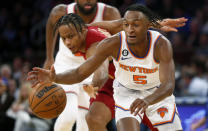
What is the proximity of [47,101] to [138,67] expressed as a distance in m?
1.15

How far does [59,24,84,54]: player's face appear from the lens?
468 centimetres

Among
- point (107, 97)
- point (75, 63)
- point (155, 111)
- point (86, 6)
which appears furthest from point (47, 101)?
point (86, 6)

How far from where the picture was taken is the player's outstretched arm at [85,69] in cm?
420

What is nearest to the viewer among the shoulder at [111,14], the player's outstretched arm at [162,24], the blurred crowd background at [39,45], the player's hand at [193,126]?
the player's outstretched arm at [162,24]

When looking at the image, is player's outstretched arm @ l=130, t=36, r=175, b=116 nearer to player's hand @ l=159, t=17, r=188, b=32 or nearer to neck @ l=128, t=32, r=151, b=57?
neck @ l=128, t=32, r=151, b=57

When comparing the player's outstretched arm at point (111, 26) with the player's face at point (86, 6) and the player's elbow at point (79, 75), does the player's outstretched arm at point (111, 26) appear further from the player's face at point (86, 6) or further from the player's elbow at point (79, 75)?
the player's elbow at point (79, 75)

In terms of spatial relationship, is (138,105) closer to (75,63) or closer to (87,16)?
(75,63)

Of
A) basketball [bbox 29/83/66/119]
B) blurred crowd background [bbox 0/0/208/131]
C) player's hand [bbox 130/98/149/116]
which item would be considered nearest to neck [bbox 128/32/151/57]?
player's hand [bbox 130/98/149/116]

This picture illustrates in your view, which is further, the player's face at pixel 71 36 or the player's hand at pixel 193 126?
the player's hand at pixel 193 126

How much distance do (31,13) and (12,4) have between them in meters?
1.16

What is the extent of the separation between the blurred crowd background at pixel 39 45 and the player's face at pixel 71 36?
3.89 m

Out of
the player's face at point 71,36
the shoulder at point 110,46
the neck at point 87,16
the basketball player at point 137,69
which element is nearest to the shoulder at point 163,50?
the basketball player at point 137,69

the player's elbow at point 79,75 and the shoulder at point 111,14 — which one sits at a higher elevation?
the shoulder at point 111,14

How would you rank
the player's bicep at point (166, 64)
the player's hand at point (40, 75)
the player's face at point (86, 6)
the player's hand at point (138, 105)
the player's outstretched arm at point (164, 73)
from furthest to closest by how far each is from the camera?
the player's face at point (86, 6)
the player's hand at point (40, 75)
the player's bicep at point (166, 64)
the player's outstretched arm at point (164, 73)
the player's hand at point (138, 105)
